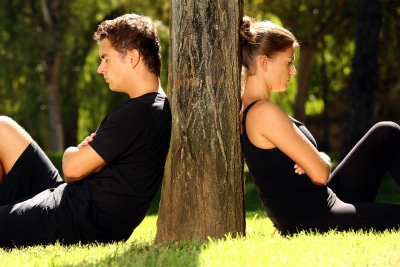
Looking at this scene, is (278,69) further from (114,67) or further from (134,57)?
(114,67)

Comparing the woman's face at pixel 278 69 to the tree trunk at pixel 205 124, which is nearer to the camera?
the tree trunk at pixel 205 124

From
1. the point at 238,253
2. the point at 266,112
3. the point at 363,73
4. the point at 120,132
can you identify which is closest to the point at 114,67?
the point at 120,132

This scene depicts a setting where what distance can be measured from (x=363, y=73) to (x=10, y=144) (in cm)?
983

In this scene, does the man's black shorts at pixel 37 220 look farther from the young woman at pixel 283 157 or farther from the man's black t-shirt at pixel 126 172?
the young woman at pixel 283 157

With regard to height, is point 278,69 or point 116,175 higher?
point 278,69

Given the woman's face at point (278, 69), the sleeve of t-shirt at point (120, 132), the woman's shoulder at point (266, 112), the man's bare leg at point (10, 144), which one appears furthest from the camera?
the man's bare leg at point (10, 144)

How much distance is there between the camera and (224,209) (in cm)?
581

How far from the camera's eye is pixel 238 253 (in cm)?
500

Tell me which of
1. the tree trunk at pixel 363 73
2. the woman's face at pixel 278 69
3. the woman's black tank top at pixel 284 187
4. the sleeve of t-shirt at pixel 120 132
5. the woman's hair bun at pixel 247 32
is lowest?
the tree trunk at pixel 363 73

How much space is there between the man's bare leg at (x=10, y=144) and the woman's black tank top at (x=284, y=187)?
5.21ft

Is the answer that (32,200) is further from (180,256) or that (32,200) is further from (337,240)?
(337,240)

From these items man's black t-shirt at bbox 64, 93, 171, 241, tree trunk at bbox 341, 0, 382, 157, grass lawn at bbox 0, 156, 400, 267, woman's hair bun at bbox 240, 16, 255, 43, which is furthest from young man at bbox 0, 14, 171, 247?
tree trunk at bbox 341, 0, 382, 157

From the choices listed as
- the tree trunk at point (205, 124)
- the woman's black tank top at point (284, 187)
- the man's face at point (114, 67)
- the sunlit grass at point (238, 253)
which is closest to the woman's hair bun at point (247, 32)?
the tree trunk at point (205, 124)

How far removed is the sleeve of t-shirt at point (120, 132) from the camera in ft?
18.6
